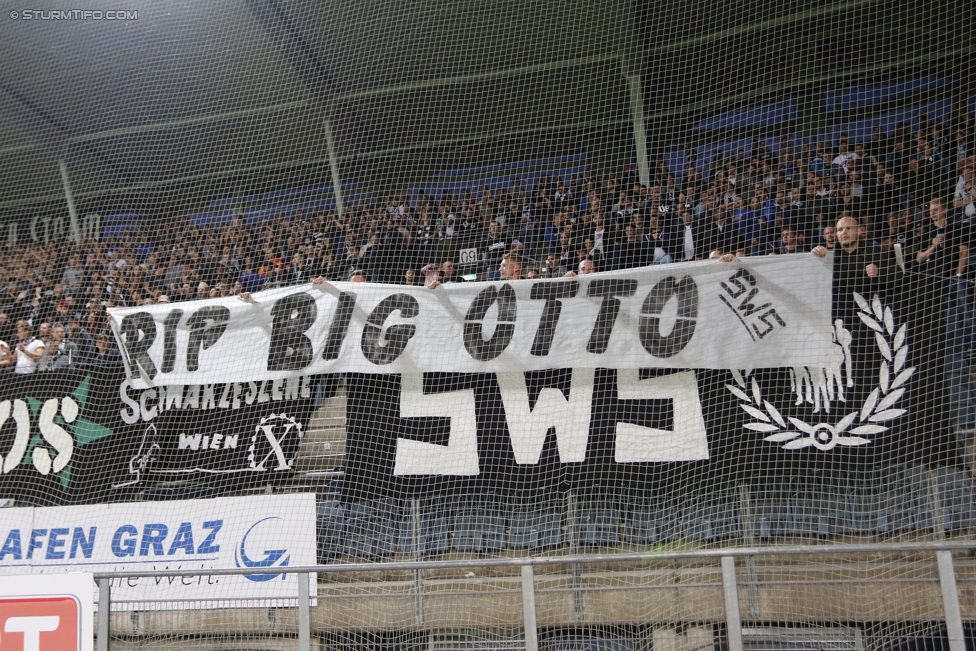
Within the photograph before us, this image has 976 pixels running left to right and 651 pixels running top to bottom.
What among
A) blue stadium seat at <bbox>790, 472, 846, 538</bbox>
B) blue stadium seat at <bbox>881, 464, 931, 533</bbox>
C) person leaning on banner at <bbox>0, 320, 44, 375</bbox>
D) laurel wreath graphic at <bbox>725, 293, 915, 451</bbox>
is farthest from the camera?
person leaning on banner at <bbox>0, 320, 44, 375</bbox>

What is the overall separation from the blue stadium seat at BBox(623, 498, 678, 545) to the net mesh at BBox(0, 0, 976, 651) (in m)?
0.02

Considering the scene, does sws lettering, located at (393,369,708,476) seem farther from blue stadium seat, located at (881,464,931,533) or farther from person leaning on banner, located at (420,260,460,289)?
person leaning on banner, located at (420,260,460,289)

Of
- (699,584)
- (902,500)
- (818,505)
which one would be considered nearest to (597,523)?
(699,584)

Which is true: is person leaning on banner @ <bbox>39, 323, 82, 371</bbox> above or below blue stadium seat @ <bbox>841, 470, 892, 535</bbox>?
above

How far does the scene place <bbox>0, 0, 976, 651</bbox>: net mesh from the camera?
200 inches

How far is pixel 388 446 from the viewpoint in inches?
240

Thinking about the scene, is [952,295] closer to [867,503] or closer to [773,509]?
[867,503]

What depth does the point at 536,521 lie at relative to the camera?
5648mm

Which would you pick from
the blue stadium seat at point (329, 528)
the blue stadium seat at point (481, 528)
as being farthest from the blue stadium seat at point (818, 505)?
the blue stadium seat at point (329, 528)

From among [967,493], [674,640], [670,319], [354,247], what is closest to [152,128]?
[354,247]

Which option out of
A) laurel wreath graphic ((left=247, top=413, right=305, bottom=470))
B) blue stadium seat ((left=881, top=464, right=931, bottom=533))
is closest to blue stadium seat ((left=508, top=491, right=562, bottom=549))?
laurel wreath graphic ((left=247, top=413, right=305, bottom=470))

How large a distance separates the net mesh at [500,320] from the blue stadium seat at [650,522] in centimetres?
2

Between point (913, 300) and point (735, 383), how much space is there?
1203 mm

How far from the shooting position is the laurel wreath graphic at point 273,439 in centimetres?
641
